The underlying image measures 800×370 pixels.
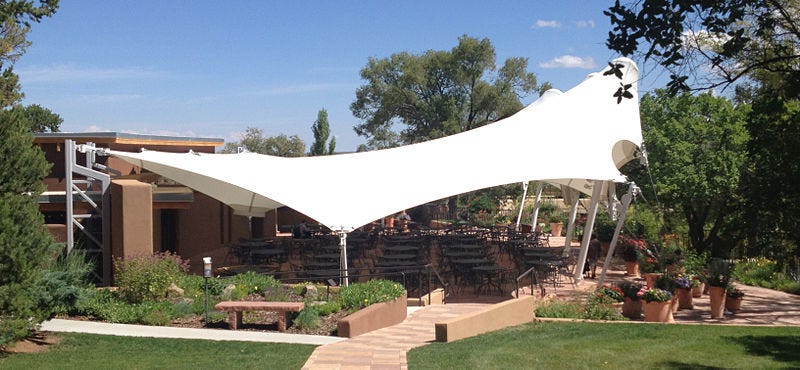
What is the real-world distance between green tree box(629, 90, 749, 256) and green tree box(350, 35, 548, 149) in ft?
68.3

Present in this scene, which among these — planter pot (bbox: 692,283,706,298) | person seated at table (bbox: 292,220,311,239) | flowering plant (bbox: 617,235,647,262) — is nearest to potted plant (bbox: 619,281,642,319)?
planter pot (bbox: 692,283,706,298)

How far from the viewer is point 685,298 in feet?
43.3

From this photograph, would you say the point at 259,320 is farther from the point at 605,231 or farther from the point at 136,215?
the point at 605,231

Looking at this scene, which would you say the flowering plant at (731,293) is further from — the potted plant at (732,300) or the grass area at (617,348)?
the grass area at (617,348)

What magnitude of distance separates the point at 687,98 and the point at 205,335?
14.6m

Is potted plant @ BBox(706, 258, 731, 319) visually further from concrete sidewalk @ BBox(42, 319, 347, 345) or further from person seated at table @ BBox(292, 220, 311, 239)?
person seated at table @ BBox(292, 220, 311, 239)

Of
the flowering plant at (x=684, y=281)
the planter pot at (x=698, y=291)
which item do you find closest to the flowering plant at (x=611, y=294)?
the flowering plant at (x=684, y=281)

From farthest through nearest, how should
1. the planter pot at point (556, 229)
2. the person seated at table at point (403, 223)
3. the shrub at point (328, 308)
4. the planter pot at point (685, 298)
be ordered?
the planter pot at point (556, 229) < the person seated at table at point (403, 223) < the planter pot at point (685, 298) < the shrub at point (328, 308)

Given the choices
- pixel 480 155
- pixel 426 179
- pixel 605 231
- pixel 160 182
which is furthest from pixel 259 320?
pixel 605 231

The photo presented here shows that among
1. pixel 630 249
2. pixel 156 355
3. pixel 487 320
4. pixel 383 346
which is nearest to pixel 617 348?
pixel 487 320

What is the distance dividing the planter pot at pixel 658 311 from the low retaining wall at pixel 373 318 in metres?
3.86

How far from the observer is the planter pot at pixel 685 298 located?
43.1 ft

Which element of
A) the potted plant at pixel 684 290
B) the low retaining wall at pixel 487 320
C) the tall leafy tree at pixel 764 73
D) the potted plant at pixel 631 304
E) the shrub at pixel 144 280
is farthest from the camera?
the potted plant at pixel 684 290

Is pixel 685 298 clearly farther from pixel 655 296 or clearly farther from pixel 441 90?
pixel 441 90
